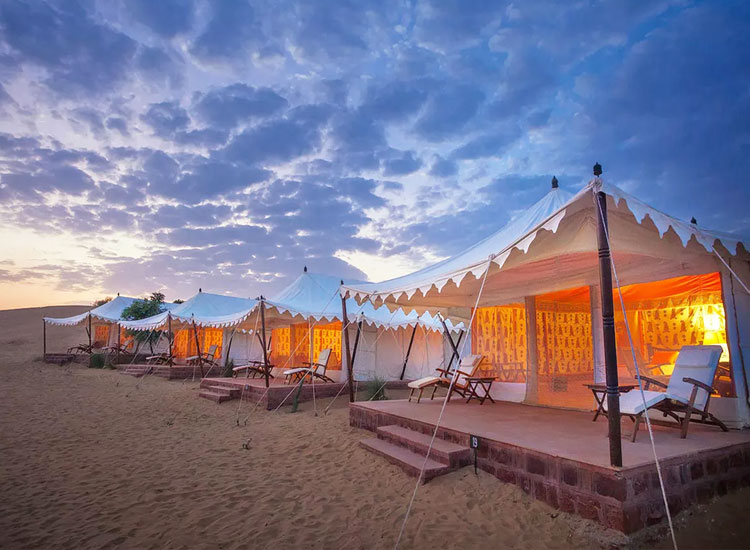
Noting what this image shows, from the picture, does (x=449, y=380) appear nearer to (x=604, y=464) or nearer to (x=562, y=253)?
(x=562, y=253)

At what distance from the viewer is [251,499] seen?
3.44 m

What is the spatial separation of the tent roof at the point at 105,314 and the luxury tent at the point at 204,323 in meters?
4.16

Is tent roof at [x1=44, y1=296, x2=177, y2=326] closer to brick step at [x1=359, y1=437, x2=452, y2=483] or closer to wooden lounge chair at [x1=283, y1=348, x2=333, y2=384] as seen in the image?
wooden lounge chair at [x1=283, y1=348, x2=333, y2=384]

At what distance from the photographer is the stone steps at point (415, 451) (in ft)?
12.2

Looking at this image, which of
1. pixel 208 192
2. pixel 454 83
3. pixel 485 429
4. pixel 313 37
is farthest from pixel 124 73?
pixel 485 429

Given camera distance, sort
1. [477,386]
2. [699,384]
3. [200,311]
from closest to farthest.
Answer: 1. [699,384]
2. [477,386]
3. [200,311]

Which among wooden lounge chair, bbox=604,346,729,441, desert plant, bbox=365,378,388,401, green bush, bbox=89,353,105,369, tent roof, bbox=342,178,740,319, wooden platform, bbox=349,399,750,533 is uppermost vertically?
tent roof, bbox=342,178,740,319

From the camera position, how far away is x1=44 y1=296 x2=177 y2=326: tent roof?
19814 millimetres

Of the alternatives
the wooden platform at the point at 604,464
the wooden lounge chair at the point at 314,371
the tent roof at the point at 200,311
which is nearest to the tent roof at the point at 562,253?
the wooden platform at the point at 604,464

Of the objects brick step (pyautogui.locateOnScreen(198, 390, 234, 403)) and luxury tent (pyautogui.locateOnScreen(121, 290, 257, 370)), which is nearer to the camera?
brick step (pyautogui.locateOnScreen(198, 390, 234, 403))

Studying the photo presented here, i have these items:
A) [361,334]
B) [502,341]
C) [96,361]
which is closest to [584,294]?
[502,341]

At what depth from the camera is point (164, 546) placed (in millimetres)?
2604

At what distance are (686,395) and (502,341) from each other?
11.8ft

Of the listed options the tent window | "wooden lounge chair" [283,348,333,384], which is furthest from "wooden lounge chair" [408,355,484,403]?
"wooden lounge chair" [283,348,333,384]
